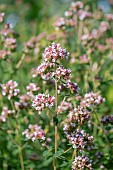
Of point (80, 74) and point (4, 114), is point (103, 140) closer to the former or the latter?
point (4, 114)

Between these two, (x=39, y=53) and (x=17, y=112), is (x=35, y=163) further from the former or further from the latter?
(x=39, y=53)

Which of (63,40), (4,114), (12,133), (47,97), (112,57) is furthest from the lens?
(63,40)

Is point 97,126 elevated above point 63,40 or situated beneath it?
situated beneath

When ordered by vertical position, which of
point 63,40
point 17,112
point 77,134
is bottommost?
point 77,134

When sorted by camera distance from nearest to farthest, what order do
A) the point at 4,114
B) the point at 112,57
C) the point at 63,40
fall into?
the point at 4,114
the point at 112,57
the point at 63,40

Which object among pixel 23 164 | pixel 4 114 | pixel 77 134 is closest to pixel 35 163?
pixel 23 164

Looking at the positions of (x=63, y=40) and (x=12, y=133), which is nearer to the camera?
(x=12, y=133)

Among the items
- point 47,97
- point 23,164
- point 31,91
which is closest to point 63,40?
point 31,91

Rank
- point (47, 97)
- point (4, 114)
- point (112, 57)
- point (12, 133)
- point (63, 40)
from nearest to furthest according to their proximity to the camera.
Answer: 1. point (47, 97)
2. point (4, 114)
3. point (12, 133)
4. point (112, 57)
5. point (63, 40)

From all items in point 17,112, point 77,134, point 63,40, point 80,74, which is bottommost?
point 77,134
